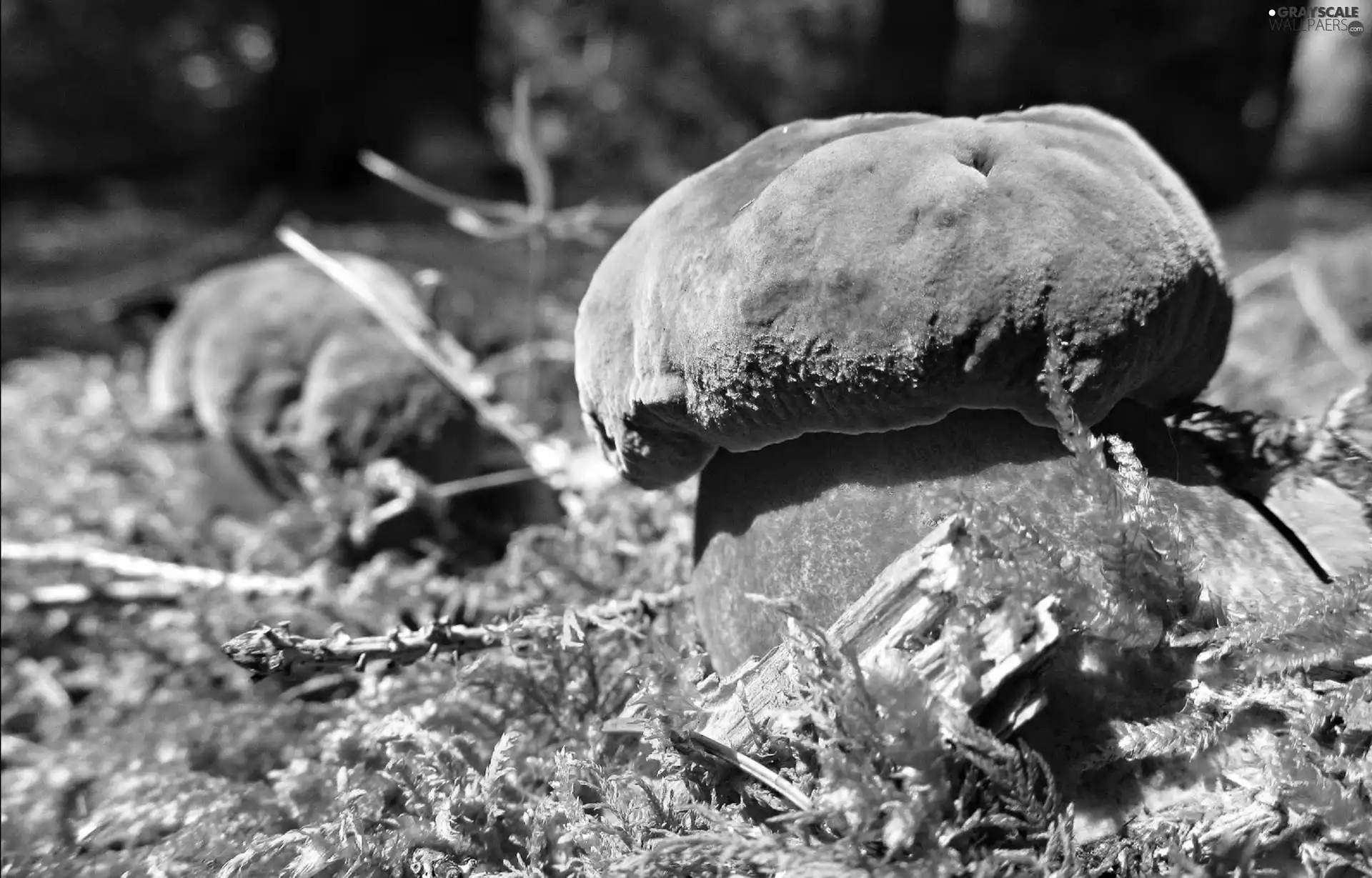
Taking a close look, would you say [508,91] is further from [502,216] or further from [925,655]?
[925,655]

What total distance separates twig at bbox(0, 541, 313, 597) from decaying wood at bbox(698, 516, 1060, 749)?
1171 mm

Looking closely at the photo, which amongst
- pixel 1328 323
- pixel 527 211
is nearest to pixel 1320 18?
pixel 527 211

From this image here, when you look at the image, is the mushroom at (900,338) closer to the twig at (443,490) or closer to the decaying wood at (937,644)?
the decaying wood at (937,644)

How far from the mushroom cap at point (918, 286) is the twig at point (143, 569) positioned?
1112mm

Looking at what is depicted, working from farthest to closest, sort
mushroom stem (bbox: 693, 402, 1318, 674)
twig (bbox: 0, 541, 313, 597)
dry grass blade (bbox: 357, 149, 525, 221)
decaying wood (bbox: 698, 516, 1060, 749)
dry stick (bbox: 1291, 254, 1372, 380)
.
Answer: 1. dry stick (bbox: 1291, 254, 1372, 380)
2. dry grass blade (bbox: 357, 149, 525, 221)
3. twig (bbox: 0, 541, 313, 597)
4. mushroom stem (bbox: 693, 402, 1318, 674)
5. decaying wood (bbox: 698, 516, 1060, 749)

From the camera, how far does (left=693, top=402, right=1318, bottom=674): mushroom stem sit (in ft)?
2.86

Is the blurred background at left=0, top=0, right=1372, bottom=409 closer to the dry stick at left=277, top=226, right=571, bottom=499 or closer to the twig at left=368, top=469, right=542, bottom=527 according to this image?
the dry stick at left=277, top=226, right=571, bottom=499

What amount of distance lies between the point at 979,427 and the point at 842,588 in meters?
0.21

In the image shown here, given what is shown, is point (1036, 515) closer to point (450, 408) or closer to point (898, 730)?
point (898, 730)

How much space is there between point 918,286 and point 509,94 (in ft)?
28.5

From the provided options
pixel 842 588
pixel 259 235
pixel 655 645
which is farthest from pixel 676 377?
pixel 259 235

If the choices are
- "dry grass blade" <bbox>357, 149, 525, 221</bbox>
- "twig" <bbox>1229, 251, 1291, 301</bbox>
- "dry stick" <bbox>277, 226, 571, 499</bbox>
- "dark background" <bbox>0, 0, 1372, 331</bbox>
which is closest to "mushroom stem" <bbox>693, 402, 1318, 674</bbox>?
"dry stick" <bbox>277, 226, 571, 499</bbox>

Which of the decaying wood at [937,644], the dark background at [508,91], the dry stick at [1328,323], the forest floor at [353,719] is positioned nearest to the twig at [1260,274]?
the dry stick at [1328,323]

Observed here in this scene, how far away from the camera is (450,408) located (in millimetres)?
2045
